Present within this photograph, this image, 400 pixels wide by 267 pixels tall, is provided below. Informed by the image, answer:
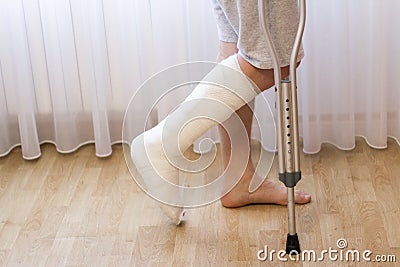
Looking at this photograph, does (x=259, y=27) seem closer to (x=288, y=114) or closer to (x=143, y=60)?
(x=288, y=114)

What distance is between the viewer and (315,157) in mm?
3016

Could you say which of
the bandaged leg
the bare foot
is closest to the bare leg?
the bare foot

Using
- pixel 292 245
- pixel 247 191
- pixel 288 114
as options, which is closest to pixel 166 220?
pixel 247 191

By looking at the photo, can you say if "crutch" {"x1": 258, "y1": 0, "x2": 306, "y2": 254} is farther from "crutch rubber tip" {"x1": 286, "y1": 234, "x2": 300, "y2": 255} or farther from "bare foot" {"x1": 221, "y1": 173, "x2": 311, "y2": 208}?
"bare foot" {"x1": 221, "y1": 173, "x2": 311, "y2": 208}

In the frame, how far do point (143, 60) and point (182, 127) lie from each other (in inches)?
24.9

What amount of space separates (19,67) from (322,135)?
114 centimetres

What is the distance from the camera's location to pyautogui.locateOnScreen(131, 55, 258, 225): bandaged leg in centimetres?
244
